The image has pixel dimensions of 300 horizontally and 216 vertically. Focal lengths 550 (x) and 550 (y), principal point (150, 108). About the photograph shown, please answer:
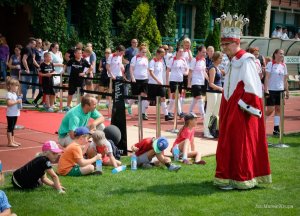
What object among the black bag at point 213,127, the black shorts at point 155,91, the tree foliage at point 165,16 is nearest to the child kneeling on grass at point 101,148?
the black bag at point 213,127

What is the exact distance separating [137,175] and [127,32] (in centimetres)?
1728

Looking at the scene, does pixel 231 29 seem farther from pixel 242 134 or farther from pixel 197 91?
pixel 197 91

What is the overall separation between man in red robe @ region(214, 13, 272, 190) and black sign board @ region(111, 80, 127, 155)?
2.84 metres

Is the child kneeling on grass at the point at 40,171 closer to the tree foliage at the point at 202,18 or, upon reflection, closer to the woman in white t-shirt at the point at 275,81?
the woman in white t-shirt at the point at 275,81

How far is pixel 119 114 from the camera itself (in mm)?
10477

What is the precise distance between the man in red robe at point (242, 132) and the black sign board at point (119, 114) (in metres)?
2.84

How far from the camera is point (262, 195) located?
7668 mm

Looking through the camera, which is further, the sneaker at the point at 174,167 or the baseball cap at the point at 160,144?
the sneaker at the point at 174,167

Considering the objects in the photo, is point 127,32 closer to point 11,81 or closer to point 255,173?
point 11,81

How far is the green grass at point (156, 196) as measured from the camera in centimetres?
686

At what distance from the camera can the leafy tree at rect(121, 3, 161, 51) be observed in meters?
24.8

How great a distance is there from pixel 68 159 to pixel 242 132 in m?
2.72

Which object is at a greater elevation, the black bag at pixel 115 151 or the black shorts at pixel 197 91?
the black shorts at pixel 197 91

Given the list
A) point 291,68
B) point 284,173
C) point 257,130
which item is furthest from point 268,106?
point 291,68
